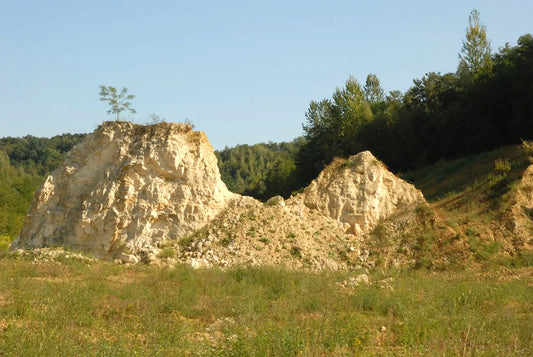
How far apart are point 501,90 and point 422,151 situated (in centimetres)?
671

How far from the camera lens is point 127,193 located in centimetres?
1625

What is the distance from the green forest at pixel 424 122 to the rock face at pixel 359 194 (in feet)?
41.7

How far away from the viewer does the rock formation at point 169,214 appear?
52.1ft

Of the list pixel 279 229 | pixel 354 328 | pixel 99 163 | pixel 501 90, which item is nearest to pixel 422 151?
pixel 501 90

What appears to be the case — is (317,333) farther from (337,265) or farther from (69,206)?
(69,206)

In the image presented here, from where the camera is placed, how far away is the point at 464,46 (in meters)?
38.7

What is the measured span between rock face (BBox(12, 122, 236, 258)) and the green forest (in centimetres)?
1608

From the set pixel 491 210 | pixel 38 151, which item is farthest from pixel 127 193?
pixel 38 151

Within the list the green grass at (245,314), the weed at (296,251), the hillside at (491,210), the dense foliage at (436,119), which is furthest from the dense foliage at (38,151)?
the green grass at (245,314)

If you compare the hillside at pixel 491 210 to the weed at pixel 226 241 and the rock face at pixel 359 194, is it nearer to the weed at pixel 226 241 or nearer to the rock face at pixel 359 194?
the rock face at pixel 359 194

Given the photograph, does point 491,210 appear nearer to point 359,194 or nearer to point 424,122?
point 359,194

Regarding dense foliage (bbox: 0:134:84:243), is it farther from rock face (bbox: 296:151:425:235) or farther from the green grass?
the green grass

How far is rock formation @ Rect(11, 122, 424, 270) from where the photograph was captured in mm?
15883

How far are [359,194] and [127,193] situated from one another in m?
7.47
